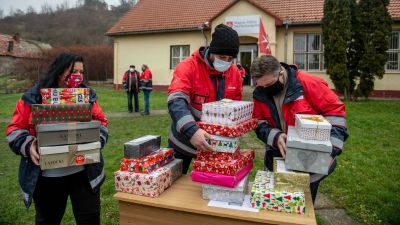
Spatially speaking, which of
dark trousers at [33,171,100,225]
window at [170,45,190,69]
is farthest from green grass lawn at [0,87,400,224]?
window at [170,45,190,69]

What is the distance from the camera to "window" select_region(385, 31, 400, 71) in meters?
17.6

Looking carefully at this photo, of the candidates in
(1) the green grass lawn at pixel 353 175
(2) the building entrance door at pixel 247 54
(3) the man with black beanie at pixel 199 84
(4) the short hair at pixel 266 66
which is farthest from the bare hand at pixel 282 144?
(2) the building entrance door at pixel 247 54

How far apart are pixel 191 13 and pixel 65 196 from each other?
20.1 meters

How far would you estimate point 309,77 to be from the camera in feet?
8.73

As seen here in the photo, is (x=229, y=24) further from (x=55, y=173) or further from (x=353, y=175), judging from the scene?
(x=55, y=173)

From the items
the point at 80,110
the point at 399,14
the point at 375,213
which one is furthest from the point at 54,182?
the point at 399,14

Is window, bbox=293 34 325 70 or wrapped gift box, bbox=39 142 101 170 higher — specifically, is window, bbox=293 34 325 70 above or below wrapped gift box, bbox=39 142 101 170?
above

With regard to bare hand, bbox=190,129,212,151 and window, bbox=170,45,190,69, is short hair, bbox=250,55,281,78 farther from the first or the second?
window, bbox=170,45,190,69

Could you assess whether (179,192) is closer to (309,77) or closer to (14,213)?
(309,77)

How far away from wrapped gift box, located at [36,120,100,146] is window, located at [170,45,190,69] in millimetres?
19106

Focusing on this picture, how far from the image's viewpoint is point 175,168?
2.88 metres

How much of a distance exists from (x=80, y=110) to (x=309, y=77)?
1692 mm

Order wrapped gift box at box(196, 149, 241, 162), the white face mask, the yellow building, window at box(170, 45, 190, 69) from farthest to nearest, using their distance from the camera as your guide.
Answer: window at box(170, 45, 190, 69) < the yellow building < the white face mask < wrapped gift box at box(196, 149, 241, 162)

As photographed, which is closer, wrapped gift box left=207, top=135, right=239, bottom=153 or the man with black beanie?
wrapped gift box left=207, top=135, right=239, bottom=153
